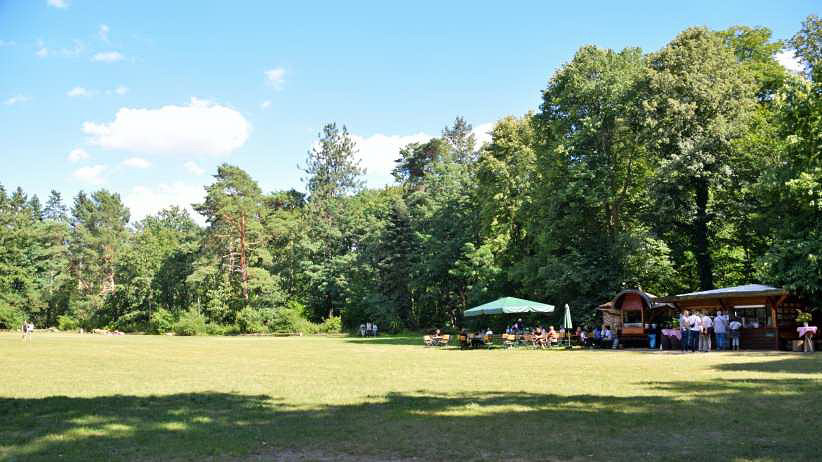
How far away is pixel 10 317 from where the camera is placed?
78.6m

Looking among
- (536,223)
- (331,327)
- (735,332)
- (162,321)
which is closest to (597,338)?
(735,332)

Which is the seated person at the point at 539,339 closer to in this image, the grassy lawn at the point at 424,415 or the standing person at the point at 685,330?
the standing person at the point at 685,330

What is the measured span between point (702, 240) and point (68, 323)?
239 ft

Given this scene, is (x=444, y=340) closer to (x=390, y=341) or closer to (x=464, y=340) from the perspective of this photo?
(x=464, y=340)

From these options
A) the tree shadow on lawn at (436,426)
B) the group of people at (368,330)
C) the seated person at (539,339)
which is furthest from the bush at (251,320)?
the tree shadow on lawn at (436,426)

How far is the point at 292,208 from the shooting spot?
91.1m

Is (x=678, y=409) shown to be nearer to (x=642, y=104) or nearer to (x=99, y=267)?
(x=642, y=104)

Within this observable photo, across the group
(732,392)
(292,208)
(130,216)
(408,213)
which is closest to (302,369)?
(732,392)

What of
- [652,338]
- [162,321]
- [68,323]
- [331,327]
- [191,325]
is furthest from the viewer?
[68,323]

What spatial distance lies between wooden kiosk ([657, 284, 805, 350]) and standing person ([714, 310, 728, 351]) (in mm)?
774

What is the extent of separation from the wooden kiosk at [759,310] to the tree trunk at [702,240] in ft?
25.7

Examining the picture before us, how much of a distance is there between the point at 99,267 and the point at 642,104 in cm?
7543

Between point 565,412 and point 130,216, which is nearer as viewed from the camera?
point 565,412

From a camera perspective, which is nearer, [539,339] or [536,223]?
[539,339]
